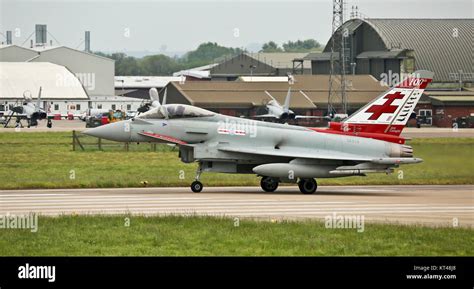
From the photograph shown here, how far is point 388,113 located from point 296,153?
319cm

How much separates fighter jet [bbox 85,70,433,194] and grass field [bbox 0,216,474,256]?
844cm

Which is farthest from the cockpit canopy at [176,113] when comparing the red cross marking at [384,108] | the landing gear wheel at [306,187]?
the red cross marking at [384,108]

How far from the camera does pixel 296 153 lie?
29453mm

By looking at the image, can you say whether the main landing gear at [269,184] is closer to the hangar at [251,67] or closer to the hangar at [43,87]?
the hangar at [43,87]

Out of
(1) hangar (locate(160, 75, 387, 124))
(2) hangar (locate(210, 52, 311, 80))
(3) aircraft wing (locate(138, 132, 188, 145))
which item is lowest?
(3) aircraft wing (locate(138, 132, 188, 145))

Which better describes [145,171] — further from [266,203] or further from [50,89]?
[50,89]

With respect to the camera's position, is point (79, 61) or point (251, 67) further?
point (251, 67)

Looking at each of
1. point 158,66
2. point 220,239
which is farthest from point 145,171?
point 158,66

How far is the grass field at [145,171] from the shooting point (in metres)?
31.6

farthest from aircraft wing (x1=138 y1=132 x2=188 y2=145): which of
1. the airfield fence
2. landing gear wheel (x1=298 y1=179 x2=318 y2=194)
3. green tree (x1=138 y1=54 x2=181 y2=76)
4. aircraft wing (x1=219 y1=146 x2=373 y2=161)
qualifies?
green tree (x1=138 y1=54 x2=181 y2=76)

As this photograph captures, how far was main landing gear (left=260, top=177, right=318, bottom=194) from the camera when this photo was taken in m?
29.3

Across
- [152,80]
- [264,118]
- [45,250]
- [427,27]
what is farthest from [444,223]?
[152,80]

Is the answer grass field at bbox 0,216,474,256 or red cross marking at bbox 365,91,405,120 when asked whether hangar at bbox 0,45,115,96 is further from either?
grass field at bbox 0,216,474,256

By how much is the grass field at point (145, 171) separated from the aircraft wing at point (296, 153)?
117 inches
